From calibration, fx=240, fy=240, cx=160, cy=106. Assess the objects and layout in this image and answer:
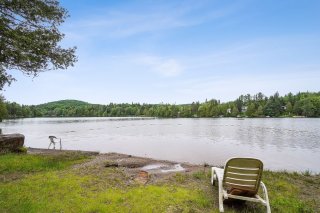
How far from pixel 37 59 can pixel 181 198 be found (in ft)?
32.4

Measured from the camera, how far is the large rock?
15.9 metres

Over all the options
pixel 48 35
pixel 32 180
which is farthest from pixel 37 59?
pixel 32 180

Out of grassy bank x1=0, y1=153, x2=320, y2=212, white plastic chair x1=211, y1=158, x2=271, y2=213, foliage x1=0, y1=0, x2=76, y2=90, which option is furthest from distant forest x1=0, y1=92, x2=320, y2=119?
white plastic chair x1=211, y1=158, x2=271, y2=213

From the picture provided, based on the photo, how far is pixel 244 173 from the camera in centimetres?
627

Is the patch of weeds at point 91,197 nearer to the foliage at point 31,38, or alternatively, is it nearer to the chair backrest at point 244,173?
the chair backrest at point 244,173

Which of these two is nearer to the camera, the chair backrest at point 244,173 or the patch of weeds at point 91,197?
the chair backrest at point 244,173

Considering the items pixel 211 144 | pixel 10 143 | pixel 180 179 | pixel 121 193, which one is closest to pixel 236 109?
pixel 211 144

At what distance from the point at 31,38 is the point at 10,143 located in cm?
853

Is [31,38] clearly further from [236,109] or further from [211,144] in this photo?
[236,109]

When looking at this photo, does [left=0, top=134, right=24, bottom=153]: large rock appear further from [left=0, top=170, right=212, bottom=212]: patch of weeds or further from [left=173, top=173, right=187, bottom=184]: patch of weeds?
[left=173, top=173, right=187, bottom=184]: patch of weeds

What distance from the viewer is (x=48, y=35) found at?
12.3m

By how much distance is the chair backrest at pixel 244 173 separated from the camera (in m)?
6.16

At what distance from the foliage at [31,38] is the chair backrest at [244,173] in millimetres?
10185

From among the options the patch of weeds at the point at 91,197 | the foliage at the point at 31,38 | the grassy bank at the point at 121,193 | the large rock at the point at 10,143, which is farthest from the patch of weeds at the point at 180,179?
the large rock at the point at 10,143
